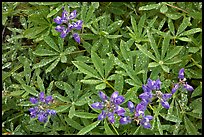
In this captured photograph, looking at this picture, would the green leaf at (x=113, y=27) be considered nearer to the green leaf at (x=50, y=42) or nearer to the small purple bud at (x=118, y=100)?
the green leaf at (x=50, y=42)

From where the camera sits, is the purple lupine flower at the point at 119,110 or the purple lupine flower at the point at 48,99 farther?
the purple lupine flower at the point at 48,99

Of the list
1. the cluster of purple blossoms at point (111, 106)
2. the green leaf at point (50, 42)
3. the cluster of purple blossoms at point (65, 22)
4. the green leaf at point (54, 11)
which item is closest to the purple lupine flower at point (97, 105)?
the cluster of purple blossoms at point (111, 106)

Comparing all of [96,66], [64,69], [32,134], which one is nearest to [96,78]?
[96,66]

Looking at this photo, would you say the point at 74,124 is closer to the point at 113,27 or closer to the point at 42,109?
the point at 42,109

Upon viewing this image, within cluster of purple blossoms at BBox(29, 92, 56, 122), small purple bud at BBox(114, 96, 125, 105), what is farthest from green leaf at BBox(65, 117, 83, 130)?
small purple bud at BBox(114, 96, 125, 105)

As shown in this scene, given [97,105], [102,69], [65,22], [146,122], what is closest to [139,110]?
[146,122]

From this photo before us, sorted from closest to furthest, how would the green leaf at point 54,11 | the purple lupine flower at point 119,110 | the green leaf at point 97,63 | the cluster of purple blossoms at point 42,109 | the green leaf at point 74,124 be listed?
the purple lupine flower at point 119,110 < the cluster of purple blossoms at point 42,109 < the green leaf at point 97,63 < the green leaf at point 74,124 < the green leaf at point 54,11

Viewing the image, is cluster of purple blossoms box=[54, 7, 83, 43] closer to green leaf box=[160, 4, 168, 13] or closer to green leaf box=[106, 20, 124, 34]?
green leaf box=[106, 20, 124, 34]
